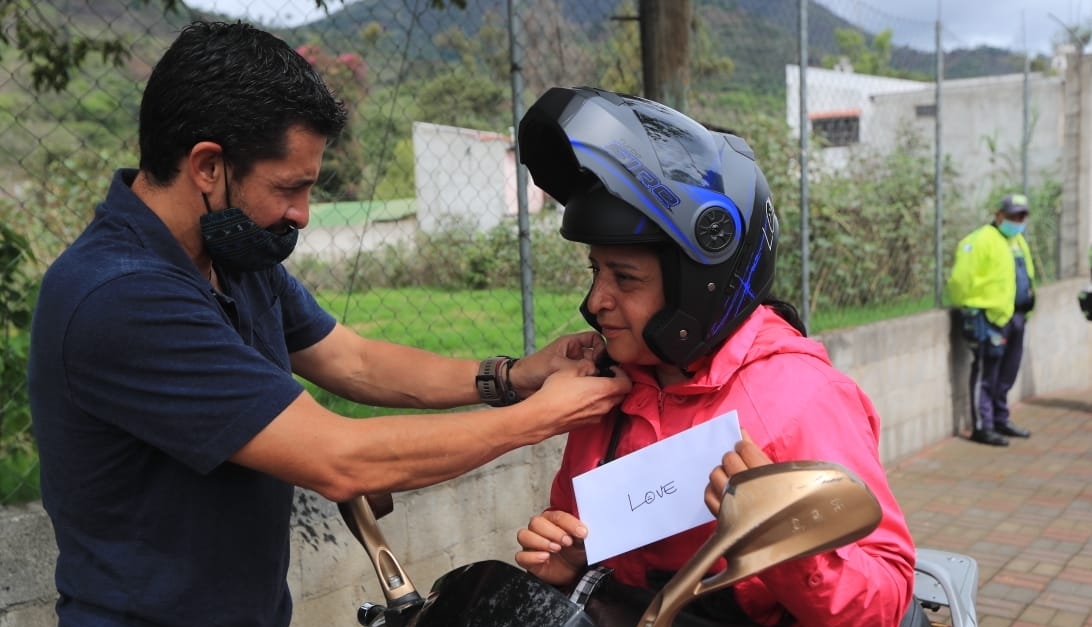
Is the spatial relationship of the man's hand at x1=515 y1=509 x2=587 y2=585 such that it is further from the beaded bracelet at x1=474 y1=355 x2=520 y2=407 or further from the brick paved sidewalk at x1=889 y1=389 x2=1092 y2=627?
the brick paved sidewalk at x1=889 y1=389 x2=1092 y2=627

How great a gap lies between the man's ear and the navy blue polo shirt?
117 millimetres

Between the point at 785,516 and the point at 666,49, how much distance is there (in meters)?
4.03

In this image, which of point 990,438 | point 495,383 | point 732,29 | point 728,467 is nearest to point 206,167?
point 495,383

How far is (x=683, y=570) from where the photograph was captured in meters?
1.52

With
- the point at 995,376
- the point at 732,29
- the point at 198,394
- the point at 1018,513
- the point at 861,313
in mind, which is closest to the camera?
the point at 198,394

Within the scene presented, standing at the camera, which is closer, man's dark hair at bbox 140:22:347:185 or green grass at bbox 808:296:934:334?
man's dark hair at bbox 140:22:347:185

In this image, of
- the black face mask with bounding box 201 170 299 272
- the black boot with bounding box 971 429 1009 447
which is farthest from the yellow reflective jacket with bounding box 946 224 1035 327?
the black face mask with bounding box 201 170 299 272

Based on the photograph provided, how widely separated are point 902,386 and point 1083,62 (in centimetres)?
600

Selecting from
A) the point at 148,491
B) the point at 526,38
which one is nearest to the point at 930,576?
the point at 148,491

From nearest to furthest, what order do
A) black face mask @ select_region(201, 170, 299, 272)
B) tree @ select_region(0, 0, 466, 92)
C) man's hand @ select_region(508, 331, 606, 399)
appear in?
black face mask @ select_region(201, 170, 299, 272) < man's hand @ select_region(508, 331, 606, 399) < tree @ select_region(0, 0, 466, 92)

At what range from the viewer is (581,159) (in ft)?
6.36

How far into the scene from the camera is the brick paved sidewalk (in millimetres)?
4930

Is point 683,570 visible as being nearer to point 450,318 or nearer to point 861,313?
point 450,318

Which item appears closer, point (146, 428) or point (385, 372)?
point (146, 428)
